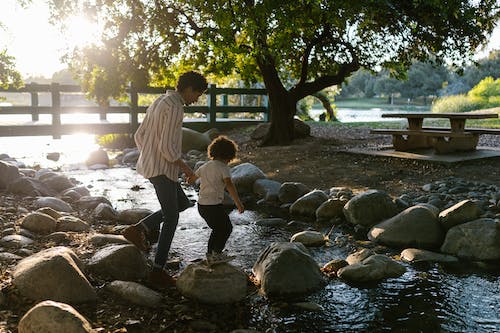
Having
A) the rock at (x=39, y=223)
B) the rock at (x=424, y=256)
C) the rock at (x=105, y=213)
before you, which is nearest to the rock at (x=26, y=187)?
the rock at (x=105, y=213)

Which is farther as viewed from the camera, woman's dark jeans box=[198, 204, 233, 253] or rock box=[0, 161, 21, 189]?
rock box=[0, 161, 21, 189]

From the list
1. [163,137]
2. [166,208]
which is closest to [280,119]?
[166,208]

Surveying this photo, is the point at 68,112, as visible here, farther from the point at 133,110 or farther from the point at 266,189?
the point at 266,189

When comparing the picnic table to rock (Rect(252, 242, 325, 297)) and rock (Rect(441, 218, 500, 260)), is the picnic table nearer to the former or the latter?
rock (Rect(441, 218, 500, 260))

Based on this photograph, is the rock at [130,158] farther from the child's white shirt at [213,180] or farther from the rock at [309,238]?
the child's white shirt at [213,180]

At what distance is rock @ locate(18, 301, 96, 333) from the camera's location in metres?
3.32

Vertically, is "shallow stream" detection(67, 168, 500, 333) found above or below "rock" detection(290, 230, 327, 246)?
below

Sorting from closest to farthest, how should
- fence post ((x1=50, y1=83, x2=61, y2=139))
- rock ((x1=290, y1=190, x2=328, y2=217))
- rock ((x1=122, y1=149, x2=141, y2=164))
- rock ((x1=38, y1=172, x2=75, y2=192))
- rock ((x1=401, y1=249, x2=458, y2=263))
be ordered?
rock ((x1=401, y1=249, x2=458, y2=263)), rock ((x1=290, y1=190, x2=328, y2=217)), rock ((x1=38, y1=172, x2=75, y2=192)), rock ((x1=122, y1=149, x2=141, y2=164)), fence post ((x1=50, y1=83, x2=61, y2=139))

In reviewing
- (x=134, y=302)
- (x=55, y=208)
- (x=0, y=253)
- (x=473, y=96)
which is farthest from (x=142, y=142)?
(x=473, y=96)

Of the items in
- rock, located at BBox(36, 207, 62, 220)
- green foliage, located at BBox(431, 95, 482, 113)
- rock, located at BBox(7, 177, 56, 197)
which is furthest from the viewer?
green foliage, located at BBox(431, 95, 482, 113)

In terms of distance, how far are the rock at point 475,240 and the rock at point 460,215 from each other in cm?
17

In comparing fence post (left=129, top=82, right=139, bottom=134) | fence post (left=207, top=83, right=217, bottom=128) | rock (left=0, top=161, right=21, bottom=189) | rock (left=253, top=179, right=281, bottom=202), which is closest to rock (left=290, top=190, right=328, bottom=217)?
rock (left=253, top=179, right=281, bottom=202)

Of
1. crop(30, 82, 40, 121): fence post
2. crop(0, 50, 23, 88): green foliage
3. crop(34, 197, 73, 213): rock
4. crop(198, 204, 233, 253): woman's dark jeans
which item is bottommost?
crop(34, 197, 73, 213): rock

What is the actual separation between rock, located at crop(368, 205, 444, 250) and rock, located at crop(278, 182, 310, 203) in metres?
2.18
